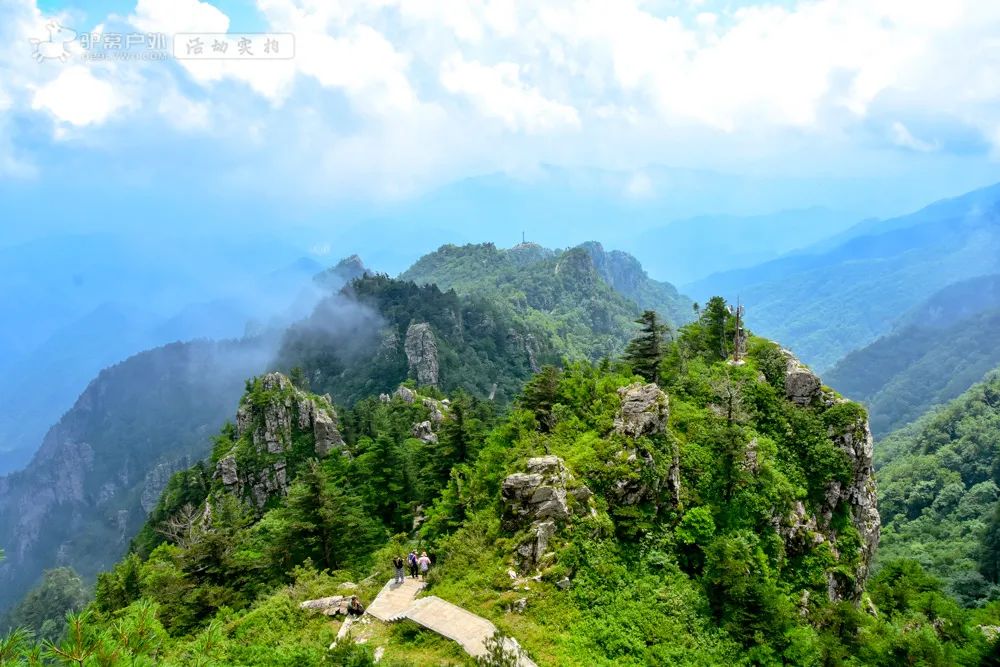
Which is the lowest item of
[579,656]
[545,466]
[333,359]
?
[579,656]

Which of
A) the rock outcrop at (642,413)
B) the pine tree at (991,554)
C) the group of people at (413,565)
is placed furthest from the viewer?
the pine tree at (991,554)

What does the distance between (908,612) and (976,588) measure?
44002 millimetres

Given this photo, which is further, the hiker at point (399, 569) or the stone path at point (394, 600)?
the hiker at point (399, 569)

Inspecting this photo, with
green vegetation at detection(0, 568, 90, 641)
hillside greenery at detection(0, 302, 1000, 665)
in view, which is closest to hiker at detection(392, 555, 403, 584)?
hillside greenery at detection(0, 302, 1000, 665)

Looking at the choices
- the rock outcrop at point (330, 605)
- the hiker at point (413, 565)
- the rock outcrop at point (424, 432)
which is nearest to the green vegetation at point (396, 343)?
the rock outcrop at point (424, 432)

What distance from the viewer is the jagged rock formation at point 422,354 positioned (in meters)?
118

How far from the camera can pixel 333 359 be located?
435 ft

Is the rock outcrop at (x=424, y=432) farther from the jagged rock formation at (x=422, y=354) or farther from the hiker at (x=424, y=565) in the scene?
the jagged rock formation at (x=422, y=354)

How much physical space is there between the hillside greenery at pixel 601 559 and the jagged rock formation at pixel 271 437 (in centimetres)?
1684

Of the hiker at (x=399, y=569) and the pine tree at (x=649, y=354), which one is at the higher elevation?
the pine tree at (x=649, y=354)

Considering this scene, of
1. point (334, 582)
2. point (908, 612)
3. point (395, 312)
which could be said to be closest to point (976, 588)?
point (908, 612)

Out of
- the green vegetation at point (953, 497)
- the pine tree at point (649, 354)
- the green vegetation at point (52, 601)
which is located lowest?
the green vegetation at point (52, 601)

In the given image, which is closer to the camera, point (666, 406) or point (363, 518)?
point (666, 406)

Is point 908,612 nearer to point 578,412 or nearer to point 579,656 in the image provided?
point 578,412
